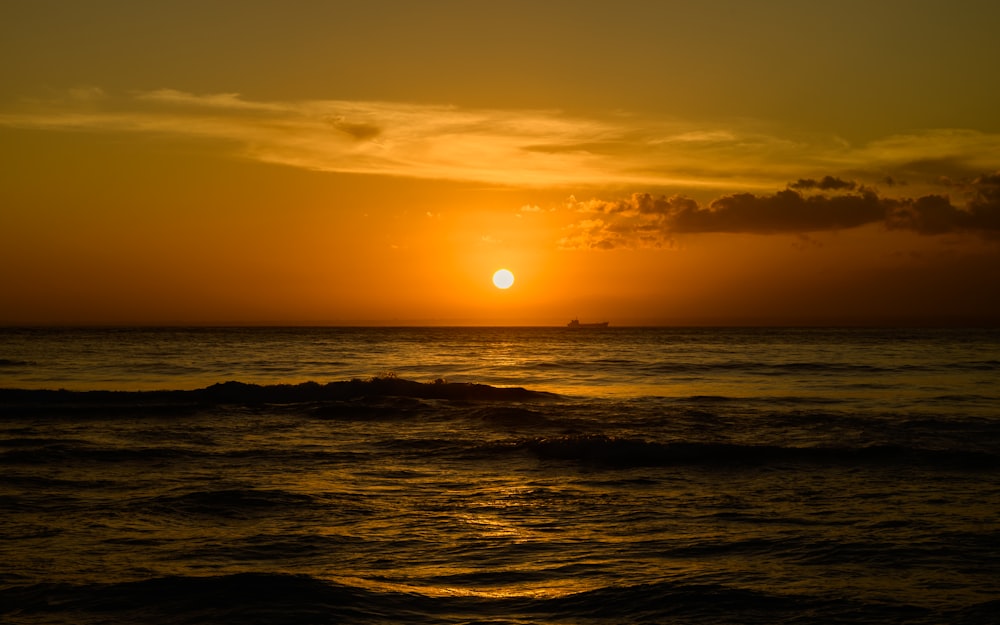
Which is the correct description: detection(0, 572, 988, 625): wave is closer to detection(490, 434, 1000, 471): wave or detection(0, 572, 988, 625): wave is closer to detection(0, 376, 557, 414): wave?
detection(490, 434, 1000, 471): wave

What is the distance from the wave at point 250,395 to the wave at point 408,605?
22.8m

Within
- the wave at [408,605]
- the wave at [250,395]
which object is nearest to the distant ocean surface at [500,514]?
the wave at [408,605]

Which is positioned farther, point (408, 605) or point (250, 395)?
point (250, 395)

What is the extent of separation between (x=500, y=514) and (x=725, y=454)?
26.9 feet

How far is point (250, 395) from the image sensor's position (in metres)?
35.4

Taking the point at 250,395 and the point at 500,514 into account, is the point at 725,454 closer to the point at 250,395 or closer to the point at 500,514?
the point at 500,514

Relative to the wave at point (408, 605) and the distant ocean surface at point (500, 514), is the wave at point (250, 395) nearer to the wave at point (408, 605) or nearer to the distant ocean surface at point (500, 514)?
the distant ocean surface at point (500, 514)

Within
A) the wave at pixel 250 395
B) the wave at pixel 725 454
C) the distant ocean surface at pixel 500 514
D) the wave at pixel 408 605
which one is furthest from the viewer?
the wave at pixel 250 395

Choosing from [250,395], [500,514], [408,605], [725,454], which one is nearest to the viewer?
[408,605]

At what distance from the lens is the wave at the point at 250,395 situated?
1291 inches

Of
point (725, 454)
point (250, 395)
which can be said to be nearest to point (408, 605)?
point (725, 454)

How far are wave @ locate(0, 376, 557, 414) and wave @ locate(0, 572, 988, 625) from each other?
898 inches

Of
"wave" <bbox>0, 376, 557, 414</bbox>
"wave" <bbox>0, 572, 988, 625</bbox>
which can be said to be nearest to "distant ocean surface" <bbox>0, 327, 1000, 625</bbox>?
"wave" <bbox>0, 572, 988, 625</bbox>

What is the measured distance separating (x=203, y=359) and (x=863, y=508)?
190ft
